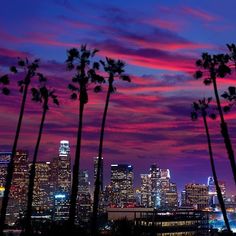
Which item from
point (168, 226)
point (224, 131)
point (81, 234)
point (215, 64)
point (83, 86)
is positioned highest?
point (168, 226)

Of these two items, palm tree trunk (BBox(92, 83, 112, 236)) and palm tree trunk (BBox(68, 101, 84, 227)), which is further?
palm tree trunk (BBox(92, 83, 112, 236))

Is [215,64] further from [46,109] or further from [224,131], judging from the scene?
[46,109]

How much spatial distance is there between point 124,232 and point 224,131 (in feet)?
51.7

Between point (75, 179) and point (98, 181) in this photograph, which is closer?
point (75, 179)

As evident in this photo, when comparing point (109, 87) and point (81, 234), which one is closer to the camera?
point (81, 234)

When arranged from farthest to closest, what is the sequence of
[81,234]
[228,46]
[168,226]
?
[168,226] → [228,46] → [81,234]

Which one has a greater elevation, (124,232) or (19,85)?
(19,85)

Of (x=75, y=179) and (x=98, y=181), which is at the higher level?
(x=98, y=181)

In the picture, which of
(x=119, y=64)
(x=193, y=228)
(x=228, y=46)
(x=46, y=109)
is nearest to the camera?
(x=228, y=46)

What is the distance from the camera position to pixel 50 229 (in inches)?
1703

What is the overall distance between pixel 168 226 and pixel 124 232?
142721 millimetres

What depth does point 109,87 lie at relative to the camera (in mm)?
59625

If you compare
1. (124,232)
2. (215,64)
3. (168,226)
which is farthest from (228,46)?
(168,226)

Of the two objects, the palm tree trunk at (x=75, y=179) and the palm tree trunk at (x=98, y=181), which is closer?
the palm tree trunk at (x=75, y=179)
